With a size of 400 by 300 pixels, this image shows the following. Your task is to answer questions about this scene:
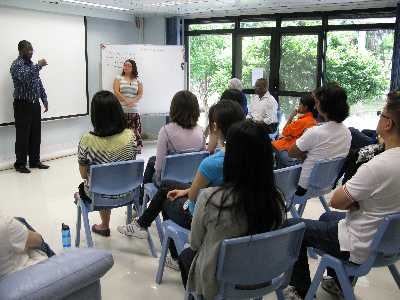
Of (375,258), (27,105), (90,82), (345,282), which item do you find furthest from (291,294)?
(90,82)

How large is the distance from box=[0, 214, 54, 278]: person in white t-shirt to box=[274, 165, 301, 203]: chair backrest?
4.76 feet

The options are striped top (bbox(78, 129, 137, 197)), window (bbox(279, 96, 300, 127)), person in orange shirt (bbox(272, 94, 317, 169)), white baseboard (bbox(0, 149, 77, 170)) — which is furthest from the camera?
window (bbox(279, 96, 300, 127))

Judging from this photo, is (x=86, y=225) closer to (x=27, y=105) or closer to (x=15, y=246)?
(x=15, y=246)

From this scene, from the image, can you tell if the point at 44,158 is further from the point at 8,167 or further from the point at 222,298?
the point at 222,298

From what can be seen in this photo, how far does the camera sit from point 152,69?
709 centimetres

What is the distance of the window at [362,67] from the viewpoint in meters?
6.25

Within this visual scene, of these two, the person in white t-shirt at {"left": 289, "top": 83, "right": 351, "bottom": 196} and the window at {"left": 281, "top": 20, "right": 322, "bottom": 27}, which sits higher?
the window at {"left": 281, "top": 20, "right": 322, "bottom": 27}

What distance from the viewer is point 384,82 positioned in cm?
627

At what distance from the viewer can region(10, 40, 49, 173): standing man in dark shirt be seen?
5.19 meters

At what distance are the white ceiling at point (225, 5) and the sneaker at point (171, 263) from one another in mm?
4254

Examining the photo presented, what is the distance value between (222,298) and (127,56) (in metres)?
5.57

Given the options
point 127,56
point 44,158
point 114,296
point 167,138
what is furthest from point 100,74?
point 114,296

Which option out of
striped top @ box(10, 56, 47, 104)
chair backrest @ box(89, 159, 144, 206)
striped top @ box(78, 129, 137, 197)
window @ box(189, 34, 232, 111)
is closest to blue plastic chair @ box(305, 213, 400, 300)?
chair backrest @ box(89, 159, 144, 206)

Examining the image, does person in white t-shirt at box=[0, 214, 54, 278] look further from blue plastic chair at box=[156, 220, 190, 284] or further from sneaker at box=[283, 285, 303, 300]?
sneaker at box=[283, 285, 303, 300]
